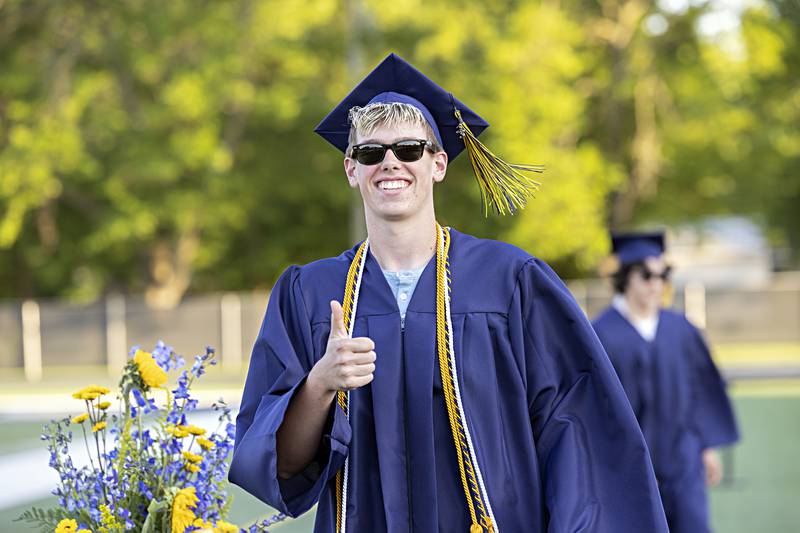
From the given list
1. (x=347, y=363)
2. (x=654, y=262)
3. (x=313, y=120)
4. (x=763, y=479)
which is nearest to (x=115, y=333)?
(x=313, y=120)

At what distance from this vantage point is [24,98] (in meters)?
21.9

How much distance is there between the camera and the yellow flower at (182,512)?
298 centimetres

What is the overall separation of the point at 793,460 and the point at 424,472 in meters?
9.04

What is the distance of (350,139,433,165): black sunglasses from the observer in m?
2.91

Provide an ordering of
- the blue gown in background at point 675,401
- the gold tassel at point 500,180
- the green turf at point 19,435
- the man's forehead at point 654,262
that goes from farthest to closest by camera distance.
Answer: the green turf at point 19,435 → the man's forehead at point 654,262 → the blue gown in background at point 675,401 → the gold tassel at point 500,180

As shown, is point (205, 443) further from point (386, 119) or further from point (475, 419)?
point (386, 119)

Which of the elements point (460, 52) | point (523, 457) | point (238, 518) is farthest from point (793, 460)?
point (460, 52)

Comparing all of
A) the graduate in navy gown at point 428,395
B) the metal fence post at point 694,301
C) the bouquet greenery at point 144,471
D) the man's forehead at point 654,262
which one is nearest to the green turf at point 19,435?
the man's forehead at point 654,262

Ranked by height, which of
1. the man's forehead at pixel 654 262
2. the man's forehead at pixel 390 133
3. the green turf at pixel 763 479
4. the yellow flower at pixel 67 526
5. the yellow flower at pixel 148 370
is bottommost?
the green turf at pixel 763 479

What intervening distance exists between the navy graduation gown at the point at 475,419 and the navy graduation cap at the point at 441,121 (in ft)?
1.04

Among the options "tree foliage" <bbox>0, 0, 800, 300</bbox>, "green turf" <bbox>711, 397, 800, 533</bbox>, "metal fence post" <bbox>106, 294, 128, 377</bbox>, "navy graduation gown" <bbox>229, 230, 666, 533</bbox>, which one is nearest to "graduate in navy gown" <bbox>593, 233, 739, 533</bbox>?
"green turf" <bbox>711, 397, 800, 533</bbox>

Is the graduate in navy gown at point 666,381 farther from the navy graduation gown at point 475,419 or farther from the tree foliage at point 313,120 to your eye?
the tree foliage at point 313,120

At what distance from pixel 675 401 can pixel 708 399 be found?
498 millimetres

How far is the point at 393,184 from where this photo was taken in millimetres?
2906
